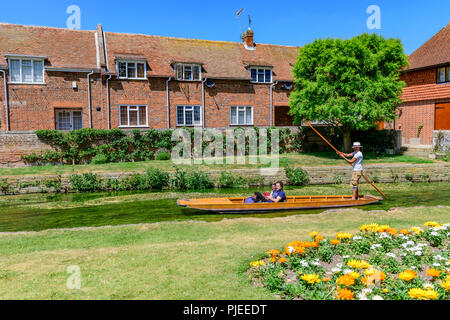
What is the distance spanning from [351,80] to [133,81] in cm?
1530

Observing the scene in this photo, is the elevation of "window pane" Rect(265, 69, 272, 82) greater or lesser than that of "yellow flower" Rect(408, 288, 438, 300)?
greater

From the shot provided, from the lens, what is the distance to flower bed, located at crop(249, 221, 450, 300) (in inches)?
186

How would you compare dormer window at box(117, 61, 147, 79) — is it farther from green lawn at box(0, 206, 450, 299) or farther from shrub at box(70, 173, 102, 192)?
green lawn at box(0, 206, 450, 299)

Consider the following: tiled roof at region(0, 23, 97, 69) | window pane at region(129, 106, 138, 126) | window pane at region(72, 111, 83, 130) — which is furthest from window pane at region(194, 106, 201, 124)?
window pane at region(72, 111, 83, 130)

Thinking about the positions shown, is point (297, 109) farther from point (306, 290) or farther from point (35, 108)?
point (306, 290)

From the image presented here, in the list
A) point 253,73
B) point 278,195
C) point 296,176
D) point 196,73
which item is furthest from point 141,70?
point 278,195

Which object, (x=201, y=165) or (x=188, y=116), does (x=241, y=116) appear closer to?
(x=188, y=116)

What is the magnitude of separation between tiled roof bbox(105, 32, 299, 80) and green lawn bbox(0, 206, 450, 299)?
2043cm

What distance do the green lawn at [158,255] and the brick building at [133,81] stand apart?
1885 centimetres

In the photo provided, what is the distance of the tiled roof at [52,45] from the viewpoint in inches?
992

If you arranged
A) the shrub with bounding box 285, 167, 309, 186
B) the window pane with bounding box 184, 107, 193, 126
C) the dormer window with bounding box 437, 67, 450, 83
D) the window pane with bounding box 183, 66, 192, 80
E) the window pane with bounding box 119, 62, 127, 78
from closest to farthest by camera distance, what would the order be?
the shrub with bounding box 285, 167, 309, 186
the dormer window with bounding box 437, 67, 450, 83
the window pane with bounding box 119, 62, 127, 78
the window pane with bounding box 183, 66, 192, 80
the window pane with bounding box 184, 107, 193, 126

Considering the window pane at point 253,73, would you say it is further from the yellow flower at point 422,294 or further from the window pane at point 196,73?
the yellow flower at point 422,294

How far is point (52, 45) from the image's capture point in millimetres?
26609
